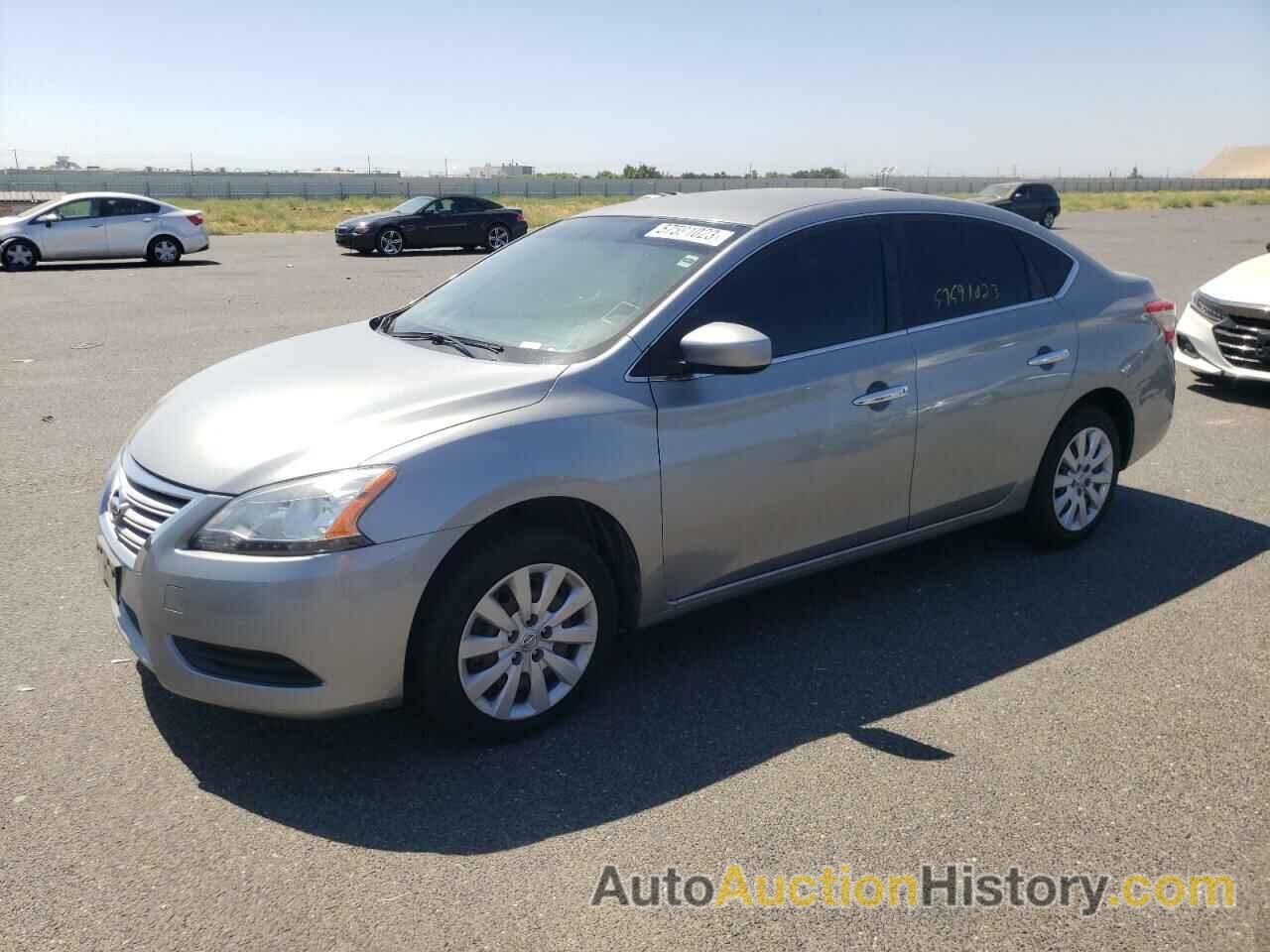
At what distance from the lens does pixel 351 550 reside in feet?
11.4

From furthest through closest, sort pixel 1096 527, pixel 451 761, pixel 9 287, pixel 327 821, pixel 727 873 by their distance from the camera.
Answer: pixel 9 287, pixel 1096 527, pixel 451 761, pixel 327 821, pixel 727 873

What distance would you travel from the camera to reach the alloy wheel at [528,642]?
3.78 meters

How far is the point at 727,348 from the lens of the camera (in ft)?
13.3

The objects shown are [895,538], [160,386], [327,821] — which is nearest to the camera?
[327,821]

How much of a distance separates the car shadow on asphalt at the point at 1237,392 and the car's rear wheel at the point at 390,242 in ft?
66.3

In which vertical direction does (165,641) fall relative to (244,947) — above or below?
above

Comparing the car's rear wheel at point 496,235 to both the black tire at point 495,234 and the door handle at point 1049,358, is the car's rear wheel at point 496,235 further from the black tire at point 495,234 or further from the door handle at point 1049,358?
the door handle at point 1049,358

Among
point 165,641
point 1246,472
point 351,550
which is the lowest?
point 1246,472

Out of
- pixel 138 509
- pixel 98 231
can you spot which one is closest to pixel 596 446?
pixel 138 509

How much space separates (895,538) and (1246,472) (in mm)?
3613

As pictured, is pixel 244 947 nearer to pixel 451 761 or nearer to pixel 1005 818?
pixel 451 761

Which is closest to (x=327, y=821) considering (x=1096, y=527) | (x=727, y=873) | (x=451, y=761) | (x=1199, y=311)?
(x=451, y=761)

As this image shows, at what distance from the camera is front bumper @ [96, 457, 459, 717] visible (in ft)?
11.3

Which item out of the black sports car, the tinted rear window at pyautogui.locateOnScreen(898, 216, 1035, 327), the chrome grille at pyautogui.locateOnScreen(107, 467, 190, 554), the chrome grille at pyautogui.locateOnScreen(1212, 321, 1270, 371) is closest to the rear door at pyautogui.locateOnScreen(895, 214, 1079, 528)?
the tinted rear window at pyautogui.locateOnScreen(898, 216, 1035, 327)
